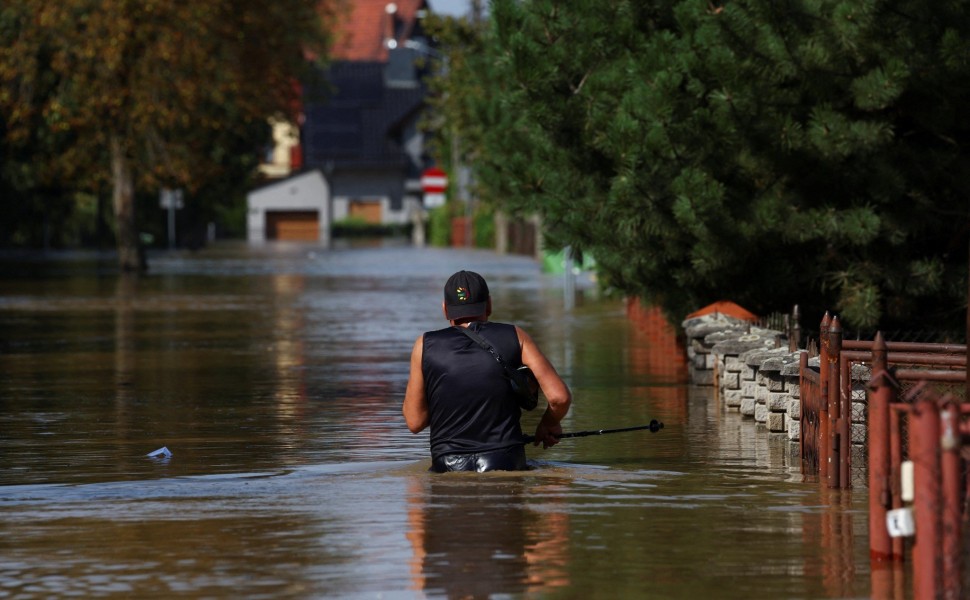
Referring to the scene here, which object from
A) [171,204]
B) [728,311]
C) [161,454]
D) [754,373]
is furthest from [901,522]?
[171,204]

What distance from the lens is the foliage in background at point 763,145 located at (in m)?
18.2

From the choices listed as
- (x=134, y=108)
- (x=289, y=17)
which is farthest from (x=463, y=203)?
(x=134, y=108)

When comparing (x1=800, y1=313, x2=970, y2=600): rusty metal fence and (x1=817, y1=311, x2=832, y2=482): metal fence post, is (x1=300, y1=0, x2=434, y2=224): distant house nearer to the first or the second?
(x1=817, y1=311, x2=832, y2=482): metal fence post

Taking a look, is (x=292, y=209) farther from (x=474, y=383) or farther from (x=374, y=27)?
(x=474, y=383)

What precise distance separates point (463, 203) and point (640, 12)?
81046 mm

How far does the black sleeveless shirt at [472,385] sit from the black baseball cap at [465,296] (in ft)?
0.32

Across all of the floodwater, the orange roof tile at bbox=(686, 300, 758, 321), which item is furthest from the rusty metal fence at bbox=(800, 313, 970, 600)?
the orange roof tile at bbox=(686, 300, 758, 321)

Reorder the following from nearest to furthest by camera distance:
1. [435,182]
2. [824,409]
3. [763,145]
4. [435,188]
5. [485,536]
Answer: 1. [485,536]
2. [824,409]
3. [763,145]
4. [435,182]
5. [435,188]

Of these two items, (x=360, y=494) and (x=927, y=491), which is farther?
(x=360, y=494)

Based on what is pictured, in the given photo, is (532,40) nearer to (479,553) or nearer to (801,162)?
(801,162)

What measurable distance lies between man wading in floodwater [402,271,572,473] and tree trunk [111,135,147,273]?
1715 inches

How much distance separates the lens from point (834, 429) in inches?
465

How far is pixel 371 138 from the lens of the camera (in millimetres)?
144000

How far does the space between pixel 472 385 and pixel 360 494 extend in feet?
3.14
